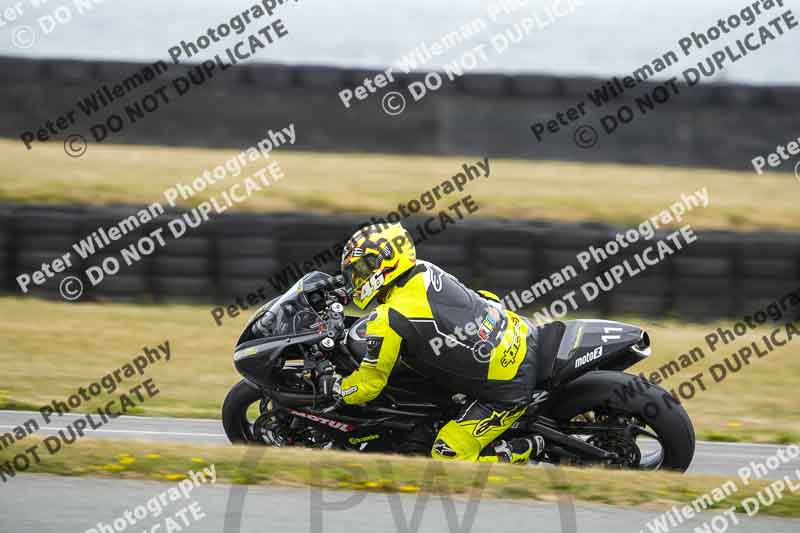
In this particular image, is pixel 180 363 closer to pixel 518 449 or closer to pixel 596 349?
pixel 518 449

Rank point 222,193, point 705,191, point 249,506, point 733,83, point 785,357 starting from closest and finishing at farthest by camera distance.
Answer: point 249,506 < point 785,357 < point 222,193 < point 705,191 < point 733,83

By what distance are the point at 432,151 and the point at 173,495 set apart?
11.7m

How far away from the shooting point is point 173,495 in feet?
17.6

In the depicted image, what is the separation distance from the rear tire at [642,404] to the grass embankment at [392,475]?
1.22ft

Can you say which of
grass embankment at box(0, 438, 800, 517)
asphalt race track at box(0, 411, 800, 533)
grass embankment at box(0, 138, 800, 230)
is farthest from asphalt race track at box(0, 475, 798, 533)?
grass embankment at box(0, 138, 800, 230)

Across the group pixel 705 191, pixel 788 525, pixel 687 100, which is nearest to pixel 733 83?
pixel 687 100

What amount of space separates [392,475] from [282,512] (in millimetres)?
826

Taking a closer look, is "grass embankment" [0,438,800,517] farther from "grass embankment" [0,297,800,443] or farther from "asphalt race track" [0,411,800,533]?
"grass embankment" [0,297,800,443]

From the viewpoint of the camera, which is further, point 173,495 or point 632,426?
point 632,426

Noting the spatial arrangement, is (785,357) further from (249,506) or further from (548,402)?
(249,506)

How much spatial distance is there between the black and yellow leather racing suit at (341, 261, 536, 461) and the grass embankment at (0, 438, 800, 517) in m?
0.51

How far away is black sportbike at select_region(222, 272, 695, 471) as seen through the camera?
6680mm

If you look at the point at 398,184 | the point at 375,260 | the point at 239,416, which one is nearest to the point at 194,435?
the point at 239,416

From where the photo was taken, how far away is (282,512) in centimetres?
521
